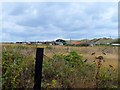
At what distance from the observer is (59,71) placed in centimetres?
543

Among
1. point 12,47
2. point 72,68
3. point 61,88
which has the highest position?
point 12,47

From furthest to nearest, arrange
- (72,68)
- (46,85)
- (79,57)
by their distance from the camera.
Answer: (79,57) → (72,68) → (46,85)

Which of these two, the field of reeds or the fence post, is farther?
the field of reeds

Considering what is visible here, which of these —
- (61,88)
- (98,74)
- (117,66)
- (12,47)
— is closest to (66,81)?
(61,88)

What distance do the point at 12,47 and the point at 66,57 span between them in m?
1.11

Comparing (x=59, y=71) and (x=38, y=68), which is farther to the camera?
(x=59, y=71)

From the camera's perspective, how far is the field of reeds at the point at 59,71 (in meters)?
5.02

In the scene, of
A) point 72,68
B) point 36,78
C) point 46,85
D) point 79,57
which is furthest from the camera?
point 79,57

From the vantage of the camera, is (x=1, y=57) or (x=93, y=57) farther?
(x=93, y=57)

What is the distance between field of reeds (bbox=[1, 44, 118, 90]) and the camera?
198 inches

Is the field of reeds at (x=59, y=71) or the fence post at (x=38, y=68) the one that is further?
the field of reeds at (x=59, y=71)

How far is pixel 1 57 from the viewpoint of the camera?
5.31 meters

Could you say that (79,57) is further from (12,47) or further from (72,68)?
(12,47)

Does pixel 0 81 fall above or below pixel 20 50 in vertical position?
below
